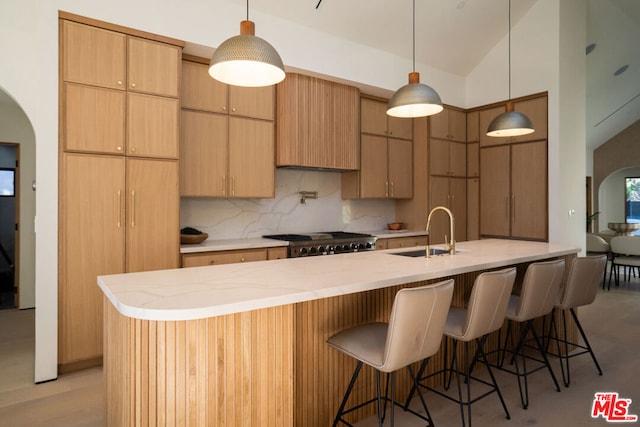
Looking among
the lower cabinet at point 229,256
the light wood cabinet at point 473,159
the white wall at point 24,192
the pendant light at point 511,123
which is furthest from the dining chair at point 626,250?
the white wall at point 24,192

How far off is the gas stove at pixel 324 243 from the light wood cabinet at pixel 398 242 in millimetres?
161

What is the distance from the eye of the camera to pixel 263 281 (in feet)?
6.21

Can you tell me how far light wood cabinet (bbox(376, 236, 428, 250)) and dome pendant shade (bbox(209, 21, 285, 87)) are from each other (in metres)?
3.02

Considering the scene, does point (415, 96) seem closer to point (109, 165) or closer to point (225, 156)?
point (225, 156)

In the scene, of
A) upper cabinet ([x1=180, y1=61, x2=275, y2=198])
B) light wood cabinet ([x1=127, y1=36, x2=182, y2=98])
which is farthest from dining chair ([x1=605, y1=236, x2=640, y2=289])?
light wood cabinet ([x1=127, y1=36, x2=182, y2=98])

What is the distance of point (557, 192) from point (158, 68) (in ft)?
15.0

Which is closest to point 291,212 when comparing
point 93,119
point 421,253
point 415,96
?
point 421,253

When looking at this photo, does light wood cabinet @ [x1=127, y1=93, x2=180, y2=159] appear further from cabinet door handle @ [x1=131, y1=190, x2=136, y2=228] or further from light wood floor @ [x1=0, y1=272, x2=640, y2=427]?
light wood floor @ [x1=0, y1=272, x2=640, y2=427]

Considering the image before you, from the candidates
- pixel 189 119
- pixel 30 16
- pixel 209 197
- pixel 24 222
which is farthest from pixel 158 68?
pixel 24 222

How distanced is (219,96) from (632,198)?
1156 cm

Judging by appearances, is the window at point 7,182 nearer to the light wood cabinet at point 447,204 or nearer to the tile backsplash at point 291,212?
the tile backsplash at point 291,212

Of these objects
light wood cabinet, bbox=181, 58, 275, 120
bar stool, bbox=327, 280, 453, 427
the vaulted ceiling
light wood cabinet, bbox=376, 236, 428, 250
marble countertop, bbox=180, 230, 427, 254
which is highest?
the vaulted ceiling

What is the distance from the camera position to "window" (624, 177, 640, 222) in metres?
10.7

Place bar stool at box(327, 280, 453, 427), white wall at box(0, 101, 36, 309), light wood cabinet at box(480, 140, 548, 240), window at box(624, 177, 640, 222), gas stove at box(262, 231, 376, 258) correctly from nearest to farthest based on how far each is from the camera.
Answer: bar stool at box(327, 280, 453, 427), gas stove at box(262, 231, 376, 258), white wall at box(0, 101, 36, 309), light wood cabinet at box(480, 140, 548, 240), window at box(624, 177, 640, 222)
